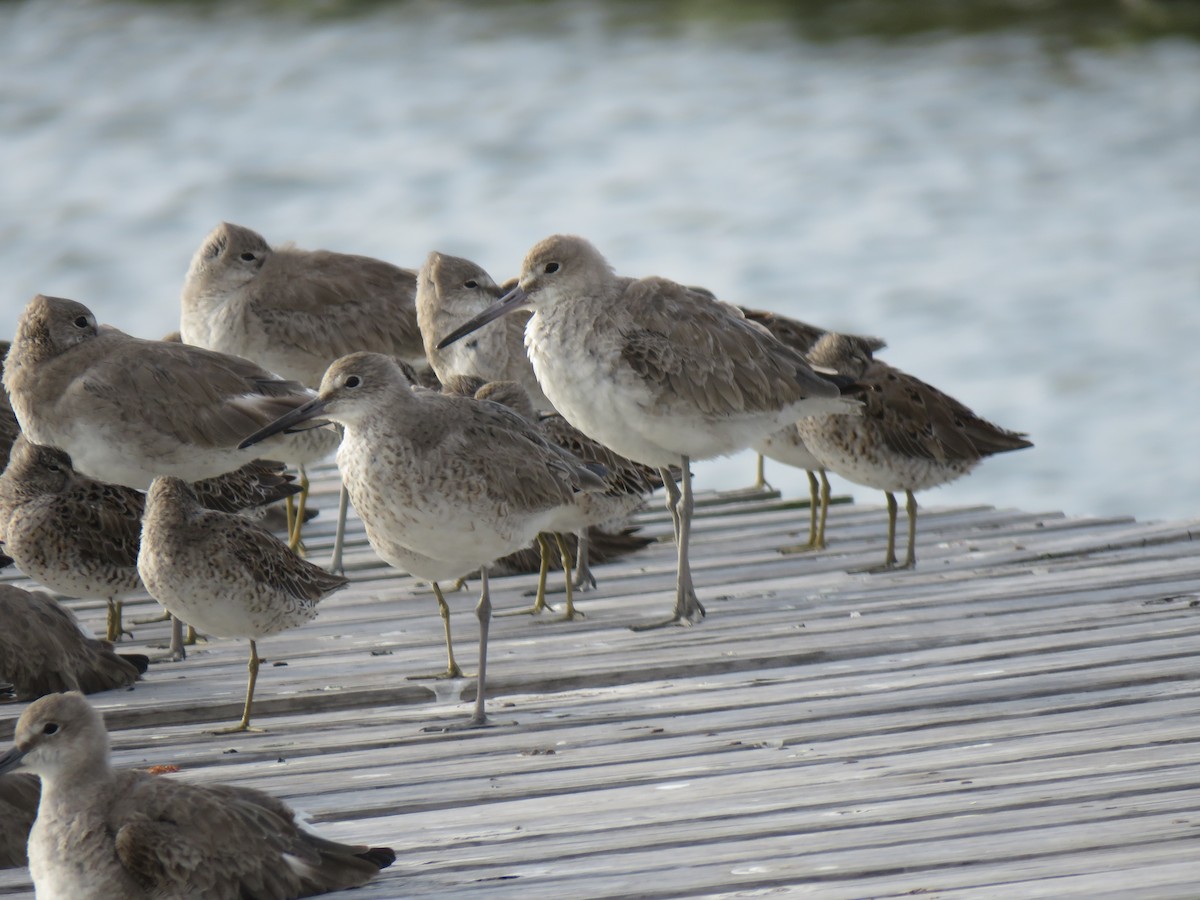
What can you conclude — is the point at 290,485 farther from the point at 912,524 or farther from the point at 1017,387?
the point at 1017,387

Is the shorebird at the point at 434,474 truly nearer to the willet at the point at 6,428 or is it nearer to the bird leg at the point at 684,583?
the bird leg at the point at 684,583

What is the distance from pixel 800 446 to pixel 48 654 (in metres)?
3.52

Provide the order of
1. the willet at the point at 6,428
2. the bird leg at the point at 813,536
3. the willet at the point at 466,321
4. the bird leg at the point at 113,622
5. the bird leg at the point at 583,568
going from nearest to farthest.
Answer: the bird leg at the point at 113,622 < the bird leg at the point at 583,568 < the bird leg at the point at 813,536 < the willet at the point at 466,321 < the willet at the point at 6,428

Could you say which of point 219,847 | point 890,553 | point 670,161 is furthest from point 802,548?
point 670,161

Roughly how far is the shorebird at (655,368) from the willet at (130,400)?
3.29 ft

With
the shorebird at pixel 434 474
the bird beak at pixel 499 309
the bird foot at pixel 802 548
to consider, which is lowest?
the bird foot at pixel 802 548

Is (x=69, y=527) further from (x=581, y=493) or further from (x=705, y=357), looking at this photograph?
(x=705, y=357)

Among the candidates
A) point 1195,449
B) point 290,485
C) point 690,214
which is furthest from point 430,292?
point 690,214

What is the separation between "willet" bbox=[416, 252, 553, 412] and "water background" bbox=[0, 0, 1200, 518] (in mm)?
12837

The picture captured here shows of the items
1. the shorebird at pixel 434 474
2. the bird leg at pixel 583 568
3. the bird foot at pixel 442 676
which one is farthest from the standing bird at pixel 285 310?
the bird foot at pixel 442 676

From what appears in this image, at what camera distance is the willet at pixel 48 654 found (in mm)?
5750

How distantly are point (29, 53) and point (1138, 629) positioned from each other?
25.7m

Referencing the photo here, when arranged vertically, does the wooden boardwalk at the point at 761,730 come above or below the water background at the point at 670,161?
below

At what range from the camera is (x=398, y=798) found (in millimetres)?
Answer: 4867
